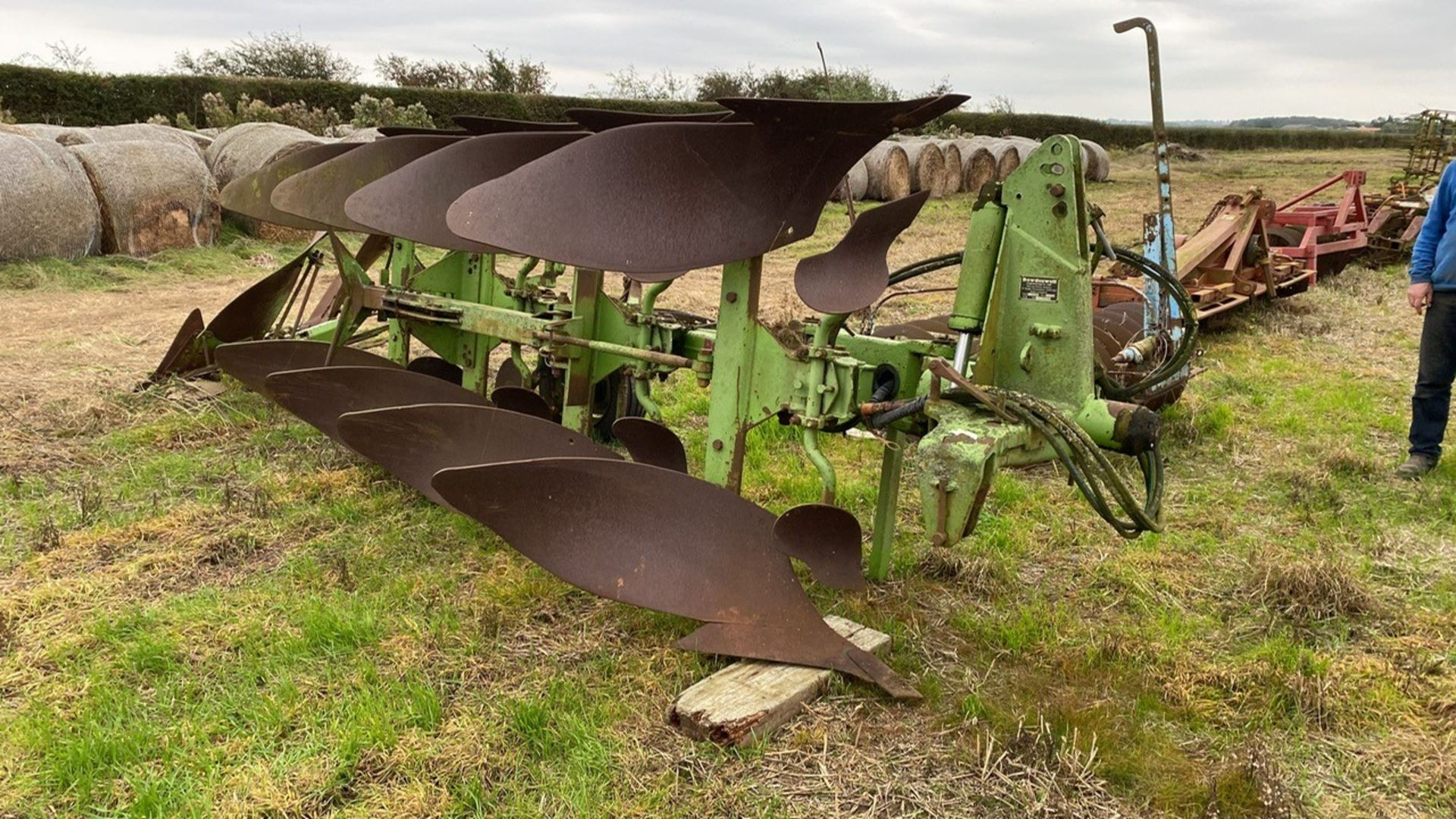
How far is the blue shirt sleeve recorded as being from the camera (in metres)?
4.41

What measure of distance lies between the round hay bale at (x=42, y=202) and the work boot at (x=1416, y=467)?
28.5ft

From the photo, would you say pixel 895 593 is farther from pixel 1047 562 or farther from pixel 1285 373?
pixel 1285 373

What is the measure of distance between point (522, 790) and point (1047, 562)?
2.07 m

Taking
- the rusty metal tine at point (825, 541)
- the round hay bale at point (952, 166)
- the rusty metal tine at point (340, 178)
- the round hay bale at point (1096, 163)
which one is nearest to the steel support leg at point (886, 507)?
the rusty metal tine at point (825, 541)

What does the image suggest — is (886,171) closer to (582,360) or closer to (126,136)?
(126,136)

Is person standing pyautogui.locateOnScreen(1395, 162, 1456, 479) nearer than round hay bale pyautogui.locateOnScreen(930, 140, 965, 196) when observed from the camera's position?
Yes

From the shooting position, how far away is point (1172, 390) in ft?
16.4

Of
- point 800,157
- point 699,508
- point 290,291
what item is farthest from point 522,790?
point 290,291

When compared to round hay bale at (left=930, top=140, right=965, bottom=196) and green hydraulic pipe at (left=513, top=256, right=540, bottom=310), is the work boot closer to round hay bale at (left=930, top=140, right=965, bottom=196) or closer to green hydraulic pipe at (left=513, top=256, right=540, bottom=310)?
green hydraulic pipe at (left=513, top=256, right=540, bottom=310)

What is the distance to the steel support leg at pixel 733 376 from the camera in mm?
2836

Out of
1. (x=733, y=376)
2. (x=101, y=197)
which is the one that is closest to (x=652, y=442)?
(x=733, y=376)

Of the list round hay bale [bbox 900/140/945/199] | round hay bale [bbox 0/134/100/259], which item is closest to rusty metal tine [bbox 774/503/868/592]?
round hay bale [bbox 0/134/100/259]

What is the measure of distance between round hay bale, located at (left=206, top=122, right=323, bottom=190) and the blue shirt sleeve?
8.52 meters

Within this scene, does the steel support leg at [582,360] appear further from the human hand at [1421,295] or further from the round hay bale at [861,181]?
the round hay bale at [861,181]
